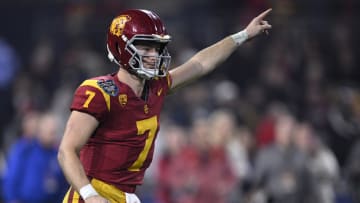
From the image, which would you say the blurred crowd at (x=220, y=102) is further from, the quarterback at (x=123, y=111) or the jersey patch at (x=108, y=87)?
the jersey patch at (x=108, y=87)

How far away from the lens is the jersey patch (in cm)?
574

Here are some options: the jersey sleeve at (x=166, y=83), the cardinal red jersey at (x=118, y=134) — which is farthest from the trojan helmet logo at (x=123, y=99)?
the jersey sleeve at (x=166, y=83)

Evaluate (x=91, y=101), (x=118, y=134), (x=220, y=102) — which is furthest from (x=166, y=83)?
(x=220, y=102)

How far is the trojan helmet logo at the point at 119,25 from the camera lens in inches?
231

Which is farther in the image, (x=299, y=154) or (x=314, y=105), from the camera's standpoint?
(x=314, y=105)

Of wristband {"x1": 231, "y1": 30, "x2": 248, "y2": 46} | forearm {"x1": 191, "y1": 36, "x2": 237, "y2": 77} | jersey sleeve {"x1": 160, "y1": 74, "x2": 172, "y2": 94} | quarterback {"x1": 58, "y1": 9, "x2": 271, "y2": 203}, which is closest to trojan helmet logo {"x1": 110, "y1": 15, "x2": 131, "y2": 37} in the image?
quarterback {"x1": 58, "y1": 9, "x2": 271, "y2": 203}

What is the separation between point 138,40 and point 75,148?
0.71m

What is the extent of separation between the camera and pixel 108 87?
5770 millimetres

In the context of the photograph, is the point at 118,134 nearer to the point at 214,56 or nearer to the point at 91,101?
the point at 91,101

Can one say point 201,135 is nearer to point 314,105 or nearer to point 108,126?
point 314,105

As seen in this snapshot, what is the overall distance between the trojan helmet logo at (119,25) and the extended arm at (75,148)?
55 centimetres

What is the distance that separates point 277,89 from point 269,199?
3.92 meters

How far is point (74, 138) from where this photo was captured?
5531mm

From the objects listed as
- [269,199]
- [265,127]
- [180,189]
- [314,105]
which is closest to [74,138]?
[269,199]
